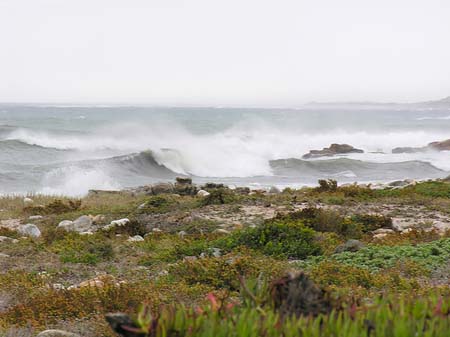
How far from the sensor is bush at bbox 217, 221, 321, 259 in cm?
875

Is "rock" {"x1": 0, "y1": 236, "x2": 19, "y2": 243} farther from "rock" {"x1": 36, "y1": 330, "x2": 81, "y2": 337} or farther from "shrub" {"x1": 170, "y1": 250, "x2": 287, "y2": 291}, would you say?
"rock" {"x1": 36, "y1": 330, "x2": 81, "y2": 337}

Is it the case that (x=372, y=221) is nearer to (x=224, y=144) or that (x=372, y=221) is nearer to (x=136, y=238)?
(x=136, y=238)

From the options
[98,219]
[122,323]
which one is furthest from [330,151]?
[122,323]

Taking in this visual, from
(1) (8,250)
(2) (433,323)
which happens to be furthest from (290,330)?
(1) (8,250)

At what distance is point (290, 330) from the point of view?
237cm

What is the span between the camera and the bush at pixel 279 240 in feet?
28.7

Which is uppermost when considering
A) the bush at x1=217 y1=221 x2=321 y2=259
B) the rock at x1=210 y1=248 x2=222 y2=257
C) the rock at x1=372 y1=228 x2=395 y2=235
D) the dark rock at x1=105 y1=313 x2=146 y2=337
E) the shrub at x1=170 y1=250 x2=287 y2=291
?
the dark rock at x1=105 y1=313 x2=146 y2=337

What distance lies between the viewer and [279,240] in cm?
932

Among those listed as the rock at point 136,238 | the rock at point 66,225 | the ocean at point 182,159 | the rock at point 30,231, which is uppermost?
the rock at point 136,238

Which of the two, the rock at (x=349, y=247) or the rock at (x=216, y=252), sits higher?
the rock at (x=349, y=247)

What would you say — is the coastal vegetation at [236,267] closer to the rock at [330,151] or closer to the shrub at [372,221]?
the shrub at [372,221]

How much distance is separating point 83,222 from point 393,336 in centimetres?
1180

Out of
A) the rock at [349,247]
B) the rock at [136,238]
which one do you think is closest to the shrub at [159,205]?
the rock at [136,238]

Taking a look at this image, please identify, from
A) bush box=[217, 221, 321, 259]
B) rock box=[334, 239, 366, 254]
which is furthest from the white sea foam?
rock box=[334, 239, 366, 254]
